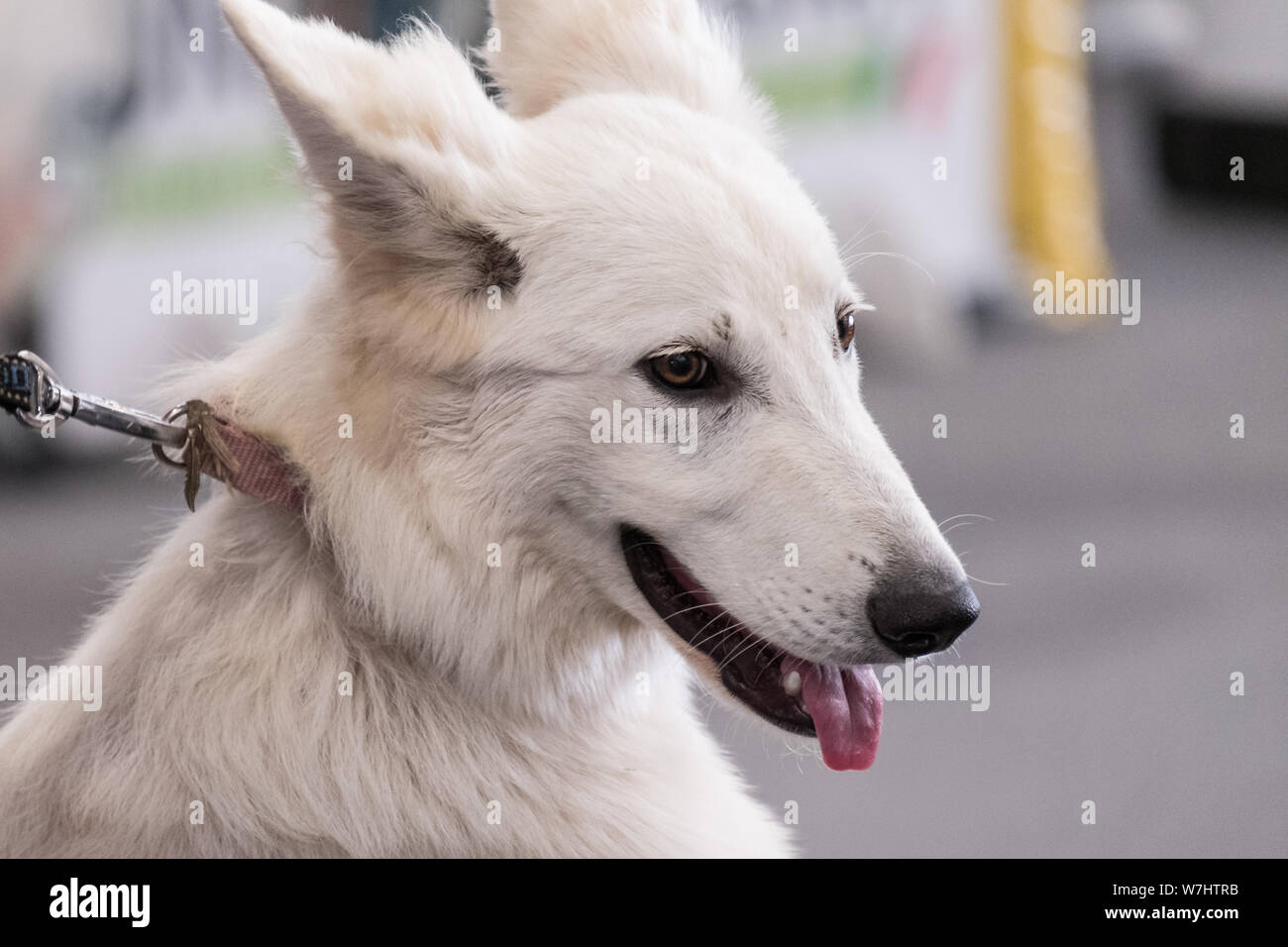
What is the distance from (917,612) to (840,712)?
22 centimetres

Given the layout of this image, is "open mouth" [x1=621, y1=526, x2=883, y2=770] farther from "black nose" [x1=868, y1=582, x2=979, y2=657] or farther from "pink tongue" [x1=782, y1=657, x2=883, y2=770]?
"black nose" [x1=868, y1=582, x2=979, y2=657]

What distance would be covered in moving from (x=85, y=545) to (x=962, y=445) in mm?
4046

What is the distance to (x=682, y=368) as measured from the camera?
1.81m

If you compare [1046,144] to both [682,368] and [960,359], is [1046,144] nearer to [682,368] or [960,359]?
[960,359]

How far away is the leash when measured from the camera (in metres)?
1.78

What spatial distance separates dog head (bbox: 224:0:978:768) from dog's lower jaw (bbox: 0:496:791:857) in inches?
9.0

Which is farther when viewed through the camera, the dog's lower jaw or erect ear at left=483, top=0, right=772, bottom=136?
erect ear at left=483, top=0, right=772, bottom=136

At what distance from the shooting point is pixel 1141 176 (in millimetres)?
12383

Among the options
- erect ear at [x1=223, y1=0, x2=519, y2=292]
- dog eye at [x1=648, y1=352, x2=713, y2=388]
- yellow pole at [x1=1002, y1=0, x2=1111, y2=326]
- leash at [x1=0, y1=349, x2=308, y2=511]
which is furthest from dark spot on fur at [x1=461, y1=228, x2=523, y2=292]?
yellow pole at [x1=1002, y1=0, x2=1111, y2=326]

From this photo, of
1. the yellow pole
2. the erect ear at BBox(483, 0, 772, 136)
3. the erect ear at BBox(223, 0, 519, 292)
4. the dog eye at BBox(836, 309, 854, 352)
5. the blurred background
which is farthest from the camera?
the yellow pole

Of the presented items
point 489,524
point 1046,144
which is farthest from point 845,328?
point 1046,144

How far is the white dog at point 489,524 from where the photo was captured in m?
1.76
